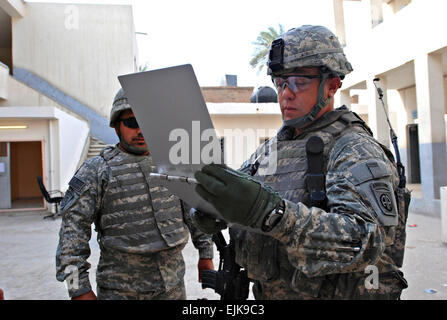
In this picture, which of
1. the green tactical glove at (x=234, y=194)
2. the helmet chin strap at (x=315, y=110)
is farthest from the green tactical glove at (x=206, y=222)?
the helmet chin strap at (x=315, y=110)

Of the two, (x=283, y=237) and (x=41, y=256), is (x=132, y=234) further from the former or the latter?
(x=41, y=256)

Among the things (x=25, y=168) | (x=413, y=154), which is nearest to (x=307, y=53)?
(x=413, y=154)

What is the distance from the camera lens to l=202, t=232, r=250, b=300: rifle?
164 cm

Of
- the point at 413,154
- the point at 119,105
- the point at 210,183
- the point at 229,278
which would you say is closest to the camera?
the point at 210,183

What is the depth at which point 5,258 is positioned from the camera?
18.0 ft

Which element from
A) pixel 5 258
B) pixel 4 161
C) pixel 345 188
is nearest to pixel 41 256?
pixel 5 258

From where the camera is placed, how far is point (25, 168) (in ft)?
49.6

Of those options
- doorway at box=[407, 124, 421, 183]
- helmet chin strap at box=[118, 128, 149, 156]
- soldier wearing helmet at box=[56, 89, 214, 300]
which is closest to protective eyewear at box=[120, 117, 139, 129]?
soldier wearing helmet at box=[56, 89, 214, 300]

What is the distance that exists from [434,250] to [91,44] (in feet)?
48.8

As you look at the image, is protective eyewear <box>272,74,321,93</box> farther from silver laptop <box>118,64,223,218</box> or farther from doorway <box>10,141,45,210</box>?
doorway <box>10,141,45,210</box>

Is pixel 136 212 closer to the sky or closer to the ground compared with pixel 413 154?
closer to the ground

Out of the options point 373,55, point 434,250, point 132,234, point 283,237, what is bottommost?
point 434,250

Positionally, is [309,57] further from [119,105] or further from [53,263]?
[53,263]

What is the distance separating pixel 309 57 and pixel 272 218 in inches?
29.0
